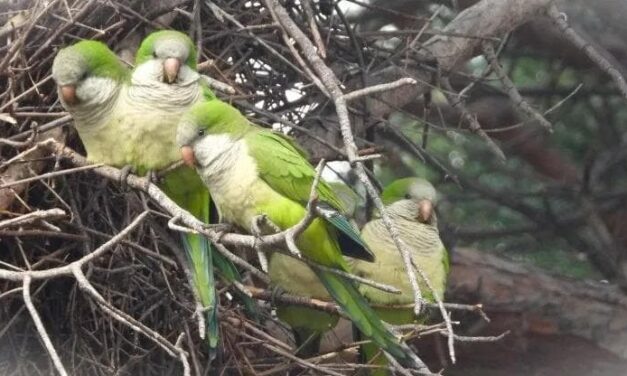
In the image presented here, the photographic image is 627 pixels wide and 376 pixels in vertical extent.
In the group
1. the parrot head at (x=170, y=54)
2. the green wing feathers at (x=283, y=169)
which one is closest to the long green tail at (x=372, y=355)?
the green wing feathers at (x=283, y=169)

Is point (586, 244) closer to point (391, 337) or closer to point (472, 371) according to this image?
point (472, 371)

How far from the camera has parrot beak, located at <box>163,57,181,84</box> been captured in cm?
317

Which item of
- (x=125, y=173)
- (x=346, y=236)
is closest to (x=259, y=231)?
(x=346, y=236)

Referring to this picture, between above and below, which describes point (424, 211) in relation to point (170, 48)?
below

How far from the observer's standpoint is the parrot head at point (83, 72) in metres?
3.14

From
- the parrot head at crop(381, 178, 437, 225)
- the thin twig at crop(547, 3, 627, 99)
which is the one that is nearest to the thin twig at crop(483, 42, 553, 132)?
the thin twig at crop(547, 3, 627, 99)

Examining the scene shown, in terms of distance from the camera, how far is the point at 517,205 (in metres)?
4.65

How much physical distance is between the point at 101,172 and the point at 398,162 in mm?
1862

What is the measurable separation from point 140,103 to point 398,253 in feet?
2.79

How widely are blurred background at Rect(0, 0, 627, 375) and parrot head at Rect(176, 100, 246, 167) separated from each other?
0.90ft

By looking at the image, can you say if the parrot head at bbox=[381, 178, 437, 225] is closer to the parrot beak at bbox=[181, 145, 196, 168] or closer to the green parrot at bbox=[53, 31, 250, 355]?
the green parrot at bbox=[53, 31, 250, 355]

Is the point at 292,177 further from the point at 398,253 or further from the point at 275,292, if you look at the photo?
the point at 398,253

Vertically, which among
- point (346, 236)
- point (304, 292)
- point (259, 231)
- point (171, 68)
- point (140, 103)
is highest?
point (171, 68)

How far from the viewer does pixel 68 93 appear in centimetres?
316
